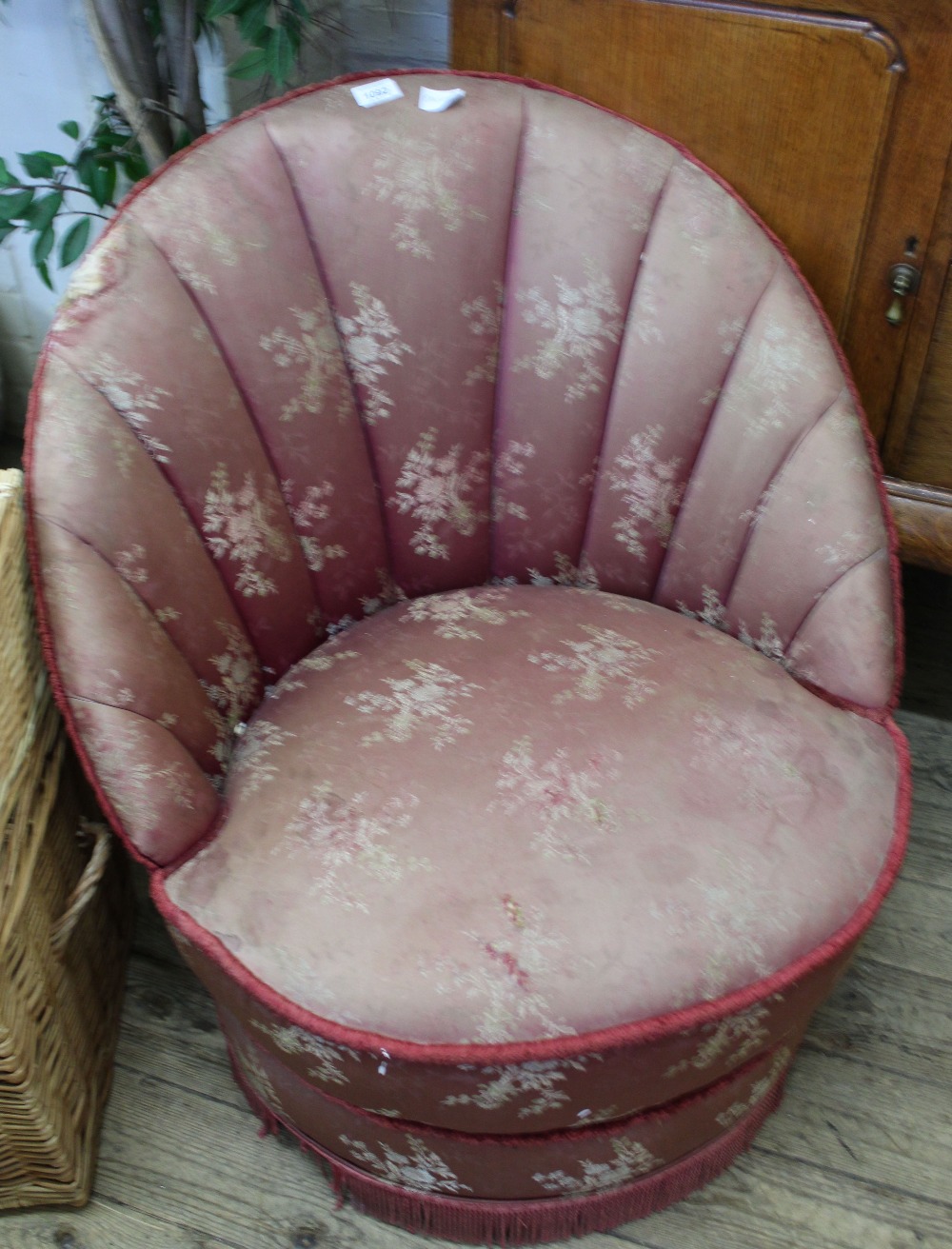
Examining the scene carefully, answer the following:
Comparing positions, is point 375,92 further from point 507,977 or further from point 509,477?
point 507,977

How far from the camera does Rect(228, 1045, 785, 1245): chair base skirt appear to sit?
104 cm

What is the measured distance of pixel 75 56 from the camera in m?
1.59

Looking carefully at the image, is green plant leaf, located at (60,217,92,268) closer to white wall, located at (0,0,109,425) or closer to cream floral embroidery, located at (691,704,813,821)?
white wall, located at (0,0,109,425)

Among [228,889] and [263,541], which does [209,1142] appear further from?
[263,541]

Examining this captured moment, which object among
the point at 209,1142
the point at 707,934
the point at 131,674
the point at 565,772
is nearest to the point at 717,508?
the point at 565,772

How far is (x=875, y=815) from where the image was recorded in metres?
0.98

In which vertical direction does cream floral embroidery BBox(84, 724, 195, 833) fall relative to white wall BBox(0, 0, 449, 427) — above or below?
below

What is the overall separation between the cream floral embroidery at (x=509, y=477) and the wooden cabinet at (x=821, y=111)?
1.16ft

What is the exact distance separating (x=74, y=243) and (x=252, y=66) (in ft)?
0.91

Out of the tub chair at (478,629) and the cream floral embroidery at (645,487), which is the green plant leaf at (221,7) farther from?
the cream floral embroidery at (645,487)

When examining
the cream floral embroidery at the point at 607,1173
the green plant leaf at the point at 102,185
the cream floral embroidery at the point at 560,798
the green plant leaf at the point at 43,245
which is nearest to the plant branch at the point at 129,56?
the green plant leaf at the point at 102,185

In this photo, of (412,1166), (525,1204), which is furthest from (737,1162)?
(412,1166)

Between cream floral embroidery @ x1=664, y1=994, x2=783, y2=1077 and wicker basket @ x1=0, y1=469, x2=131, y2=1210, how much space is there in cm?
55

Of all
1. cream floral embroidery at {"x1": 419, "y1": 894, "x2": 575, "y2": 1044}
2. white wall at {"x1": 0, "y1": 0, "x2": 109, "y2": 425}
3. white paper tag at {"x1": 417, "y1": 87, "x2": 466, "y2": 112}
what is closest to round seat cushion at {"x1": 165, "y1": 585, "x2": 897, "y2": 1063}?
cream floral embroidery at {"x1": 419, "y1": 894, "x2": 575, "y2": 1044}
